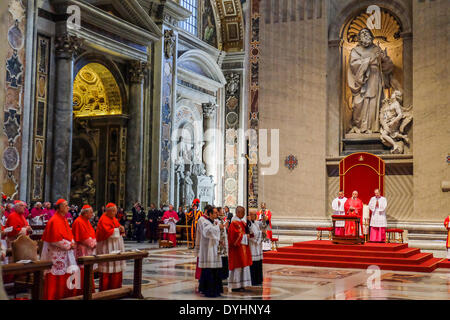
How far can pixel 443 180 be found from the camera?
1492 cm

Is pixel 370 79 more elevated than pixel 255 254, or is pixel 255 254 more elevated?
pixel 370 79

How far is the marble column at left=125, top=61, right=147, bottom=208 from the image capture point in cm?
2188

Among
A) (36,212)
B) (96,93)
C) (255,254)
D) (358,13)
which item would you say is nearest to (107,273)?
(255,254)

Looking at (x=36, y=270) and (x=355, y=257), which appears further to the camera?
(x=355, y=257)

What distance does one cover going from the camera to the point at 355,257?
12.5 meters

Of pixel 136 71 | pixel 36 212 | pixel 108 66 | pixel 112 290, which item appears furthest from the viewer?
pixel 136 71

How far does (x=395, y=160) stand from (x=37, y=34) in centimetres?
1090

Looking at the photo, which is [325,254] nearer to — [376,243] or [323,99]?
[376,243]

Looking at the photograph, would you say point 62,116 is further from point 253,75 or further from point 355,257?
point 355,257

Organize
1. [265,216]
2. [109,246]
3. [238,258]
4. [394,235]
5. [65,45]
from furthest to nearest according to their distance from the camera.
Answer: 1. [65,45]
2. [394,235]
3. [265,216]
4. [238,258]
5. [109,246]

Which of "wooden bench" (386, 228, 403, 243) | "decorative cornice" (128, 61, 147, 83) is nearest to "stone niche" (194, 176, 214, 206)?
"decorative cornice" (128, 61, 147, 83)

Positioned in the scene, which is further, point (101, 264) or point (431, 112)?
point (431, 112)

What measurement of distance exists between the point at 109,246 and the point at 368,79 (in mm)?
10219

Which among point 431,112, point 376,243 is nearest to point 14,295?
point 376,243
